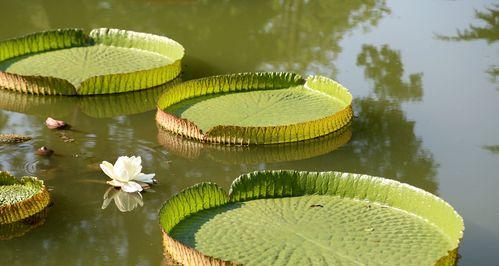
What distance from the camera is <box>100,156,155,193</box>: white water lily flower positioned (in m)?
4.29

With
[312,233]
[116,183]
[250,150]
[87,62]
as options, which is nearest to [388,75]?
[250,150]

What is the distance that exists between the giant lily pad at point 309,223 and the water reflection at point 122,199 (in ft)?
1.40

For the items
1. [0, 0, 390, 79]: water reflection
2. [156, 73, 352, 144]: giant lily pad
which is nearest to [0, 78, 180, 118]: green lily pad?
[156, 73, 352, 144]: giant lily pad

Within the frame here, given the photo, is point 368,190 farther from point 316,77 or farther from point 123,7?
point 123,7

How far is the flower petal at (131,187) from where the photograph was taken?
4.33m

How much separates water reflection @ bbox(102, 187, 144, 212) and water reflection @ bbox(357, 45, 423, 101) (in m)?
2.11

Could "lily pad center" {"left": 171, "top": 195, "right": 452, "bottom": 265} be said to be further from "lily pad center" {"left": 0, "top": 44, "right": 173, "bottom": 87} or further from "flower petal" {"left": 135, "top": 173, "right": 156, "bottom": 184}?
"lily pad center" {"left": 0, "top": 44, "right": 173, "bottom": 87}

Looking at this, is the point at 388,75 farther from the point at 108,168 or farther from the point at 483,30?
the point at 108,168

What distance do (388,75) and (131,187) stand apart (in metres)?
2.51

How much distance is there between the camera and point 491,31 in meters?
7.20

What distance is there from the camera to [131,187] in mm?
4328

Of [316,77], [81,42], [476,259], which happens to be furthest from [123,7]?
[476,259]

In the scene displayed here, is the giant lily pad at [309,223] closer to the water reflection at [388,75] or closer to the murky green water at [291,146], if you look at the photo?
the murky green water at [291,146]

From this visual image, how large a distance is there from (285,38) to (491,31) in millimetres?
1655
